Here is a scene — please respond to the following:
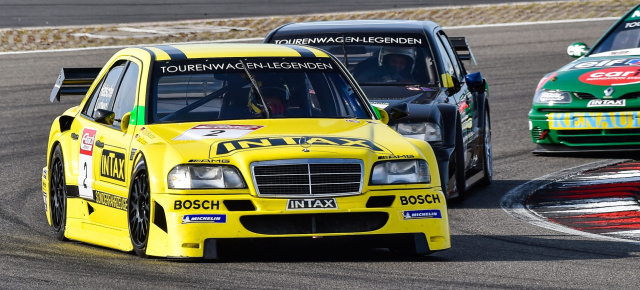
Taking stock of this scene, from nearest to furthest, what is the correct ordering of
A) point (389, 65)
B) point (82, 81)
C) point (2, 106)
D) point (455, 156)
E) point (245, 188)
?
point (245, 188) → point (82, 81) → point (455, 156) → point (389, 65) → point (2, 106)

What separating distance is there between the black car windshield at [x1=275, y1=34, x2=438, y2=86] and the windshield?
141 inches

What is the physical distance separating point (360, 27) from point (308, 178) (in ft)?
14.6

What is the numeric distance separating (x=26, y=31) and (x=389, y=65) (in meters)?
12.5

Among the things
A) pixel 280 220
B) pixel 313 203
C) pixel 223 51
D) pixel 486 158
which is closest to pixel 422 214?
pixel 313 203

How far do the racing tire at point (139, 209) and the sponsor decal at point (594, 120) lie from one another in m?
6.68

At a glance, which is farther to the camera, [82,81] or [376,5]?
[376,5]

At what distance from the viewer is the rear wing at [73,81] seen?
9.41m

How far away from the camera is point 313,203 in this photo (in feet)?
22.7

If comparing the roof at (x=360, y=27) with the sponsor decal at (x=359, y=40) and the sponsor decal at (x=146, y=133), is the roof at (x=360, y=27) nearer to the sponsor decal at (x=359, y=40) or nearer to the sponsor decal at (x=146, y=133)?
the sponsor decal at (x=359, y=40)

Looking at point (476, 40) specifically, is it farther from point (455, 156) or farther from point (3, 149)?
point (455, 156)

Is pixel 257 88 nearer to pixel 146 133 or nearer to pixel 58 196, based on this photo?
pixel 146 133

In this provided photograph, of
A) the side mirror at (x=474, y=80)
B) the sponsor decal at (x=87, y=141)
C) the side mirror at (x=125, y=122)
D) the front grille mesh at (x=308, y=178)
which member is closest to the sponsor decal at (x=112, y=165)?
the side mirror at (x=125, y=122)

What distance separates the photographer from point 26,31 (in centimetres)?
2208

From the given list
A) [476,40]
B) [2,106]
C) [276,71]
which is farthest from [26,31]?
[276,71]
